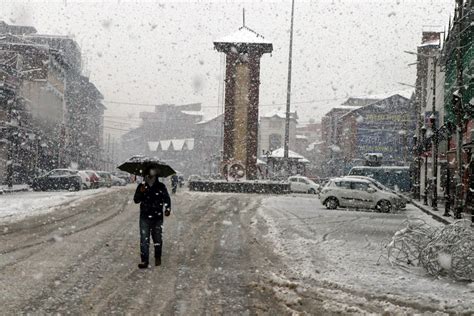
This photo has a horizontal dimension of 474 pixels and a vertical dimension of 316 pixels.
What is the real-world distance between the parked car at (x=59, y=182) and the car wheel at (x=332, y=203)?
16.6 metres

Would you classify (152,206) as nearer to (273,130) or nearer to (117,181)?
(117,181)

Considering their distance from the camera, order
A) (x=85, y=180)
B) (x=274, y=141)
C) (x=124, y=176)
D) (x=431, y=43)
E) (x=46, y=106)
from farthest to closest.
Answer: (x=274, y=141), (x=124, y=176), (x=431, y=43), (x=46, y=106), (x=85, y=180)

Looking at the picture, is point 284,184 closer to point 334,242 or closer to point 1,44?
point 334,242

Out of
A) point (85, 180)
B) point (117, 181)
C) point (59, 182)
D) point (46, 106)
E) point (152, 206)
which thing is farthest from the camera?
point (46, 106)

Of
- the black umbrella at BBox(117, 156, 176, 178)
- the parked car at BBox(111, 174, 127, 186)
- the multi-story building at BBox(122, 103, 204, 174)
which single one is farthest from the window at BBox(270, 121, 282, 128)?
the black umbrella at BBox(117, 156, 176, 178)

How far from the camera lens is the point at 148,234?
9.45 meters

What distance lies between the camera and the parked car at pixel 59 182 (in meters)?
34.1

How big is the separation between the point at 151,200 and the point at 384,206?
17.2 meters

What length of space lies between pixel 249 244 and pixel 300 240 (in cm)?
137

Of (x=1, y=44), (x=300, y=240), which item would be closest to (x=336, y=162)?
(x=1, y=44)

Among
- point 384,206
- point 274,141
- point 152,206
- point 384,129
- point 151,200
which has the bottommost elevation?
point 384,206

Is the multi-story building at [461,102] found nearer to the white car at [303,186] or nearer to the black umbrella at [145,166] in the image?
the black umbrella at [145,166]

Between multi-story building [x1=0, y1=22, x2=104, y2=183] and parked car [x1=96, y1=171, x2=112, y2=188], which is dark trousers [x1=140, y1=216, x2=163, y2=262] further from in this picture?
parked car [x1=96, y1=171, x2=112, y2=188]

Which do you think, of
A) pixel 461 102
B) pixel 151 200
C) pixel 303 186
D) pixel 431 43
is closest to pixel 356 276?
pixel 151 200
